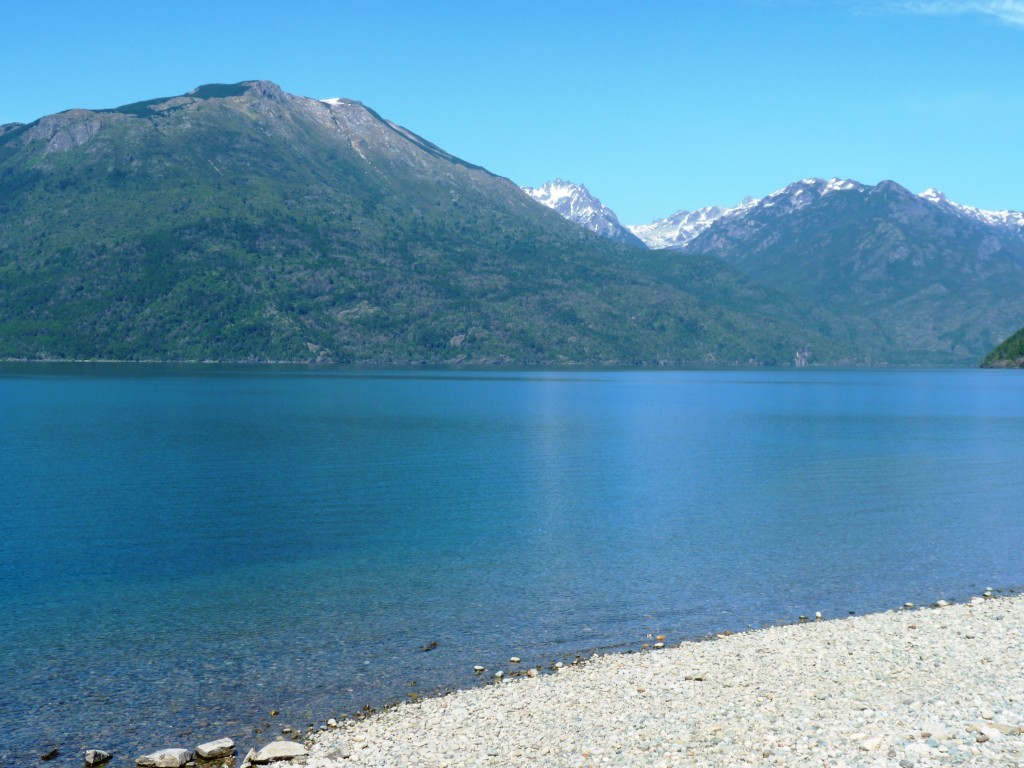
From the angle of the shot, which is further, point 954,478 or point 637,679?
point 954,478

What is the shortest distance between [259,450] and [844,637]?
80.6m

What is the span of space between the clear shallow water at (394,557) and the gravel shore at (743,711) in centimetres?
336

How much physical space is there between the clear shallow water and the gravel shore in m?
3.36

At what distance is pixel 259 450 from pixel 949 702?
87.8 meters

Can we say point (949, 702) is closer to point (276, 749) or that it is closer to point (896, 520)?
point (276, 749)

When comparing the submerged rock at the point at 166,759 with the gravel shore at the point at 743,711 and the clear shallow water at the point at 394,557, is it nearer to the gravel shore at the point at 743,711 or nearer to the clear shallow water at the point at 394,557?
the clear shallow water at the point at 394,557

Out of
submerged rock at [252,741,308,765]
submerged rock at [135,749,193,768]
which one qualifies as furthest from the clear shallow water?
submerged rock at [252,741,308,765]

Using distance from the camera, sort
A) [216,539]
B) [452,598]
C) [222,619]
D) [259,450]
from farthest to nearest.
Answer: [259,450], [216,539], [452,598], [222,619]

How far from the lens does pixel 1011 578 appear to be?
4866 cm

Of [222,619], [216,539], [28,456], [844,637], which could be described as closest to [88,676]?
[222,619]

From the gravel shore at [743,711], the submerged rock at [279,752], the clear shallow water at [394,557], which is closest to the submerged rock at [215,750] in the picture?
the clear shallow water at [394,557]

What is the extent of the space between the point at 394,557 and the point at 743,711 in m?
28.6

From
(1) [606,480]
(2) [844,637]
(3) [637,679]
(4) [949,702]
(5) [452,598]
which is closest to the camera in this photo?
(4) [949,702]

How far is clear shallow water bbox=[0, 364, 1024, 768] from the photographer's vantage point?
3253 centimetres
